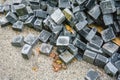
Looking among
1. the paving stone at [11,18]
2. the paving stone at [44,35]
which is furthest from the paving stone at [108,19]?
the paving stone at [11,18]

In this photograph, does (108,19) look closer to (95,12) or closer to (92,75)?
(95,12)

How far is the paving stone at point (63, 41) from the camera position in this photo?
337cm

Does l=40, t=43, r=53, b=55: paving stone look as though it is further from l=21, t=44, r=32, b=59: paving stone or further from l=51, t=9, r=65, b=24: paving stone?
l=51, t=9, r=65, b=24: paving stone

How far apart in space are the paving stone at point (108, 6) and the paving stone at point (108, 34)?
23 centimetres

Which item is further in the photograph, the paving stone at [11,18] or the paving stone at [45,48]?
the paving stone at [11,18]

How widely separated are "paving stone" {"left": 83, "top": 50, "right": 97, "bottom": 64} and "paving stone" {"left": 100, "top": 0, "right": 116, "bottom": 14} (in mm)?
564

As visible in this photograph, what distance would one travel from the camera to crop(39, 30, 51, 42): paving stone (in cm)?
355

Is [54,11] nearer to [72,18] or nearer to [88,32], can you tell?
[72,18]

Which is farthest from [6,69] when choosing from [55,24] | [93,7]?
[93,7]

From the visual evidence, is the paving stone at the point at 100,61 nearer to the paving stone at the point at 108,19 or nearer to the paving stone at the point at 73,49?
the paving stone at the point at 73,49

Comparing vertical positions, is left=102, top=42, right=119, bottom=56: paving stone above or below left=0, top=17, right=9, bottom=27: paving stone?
above

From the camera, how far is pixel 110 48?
3340 millimetres

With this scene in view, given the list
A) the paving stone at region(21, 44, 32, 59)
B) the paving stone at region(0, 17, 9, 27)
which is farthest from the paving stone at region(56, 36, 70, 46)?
the paving stone at region(0, 17, 9, 27)

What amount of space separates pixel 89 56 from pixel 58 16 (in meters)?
0.70
